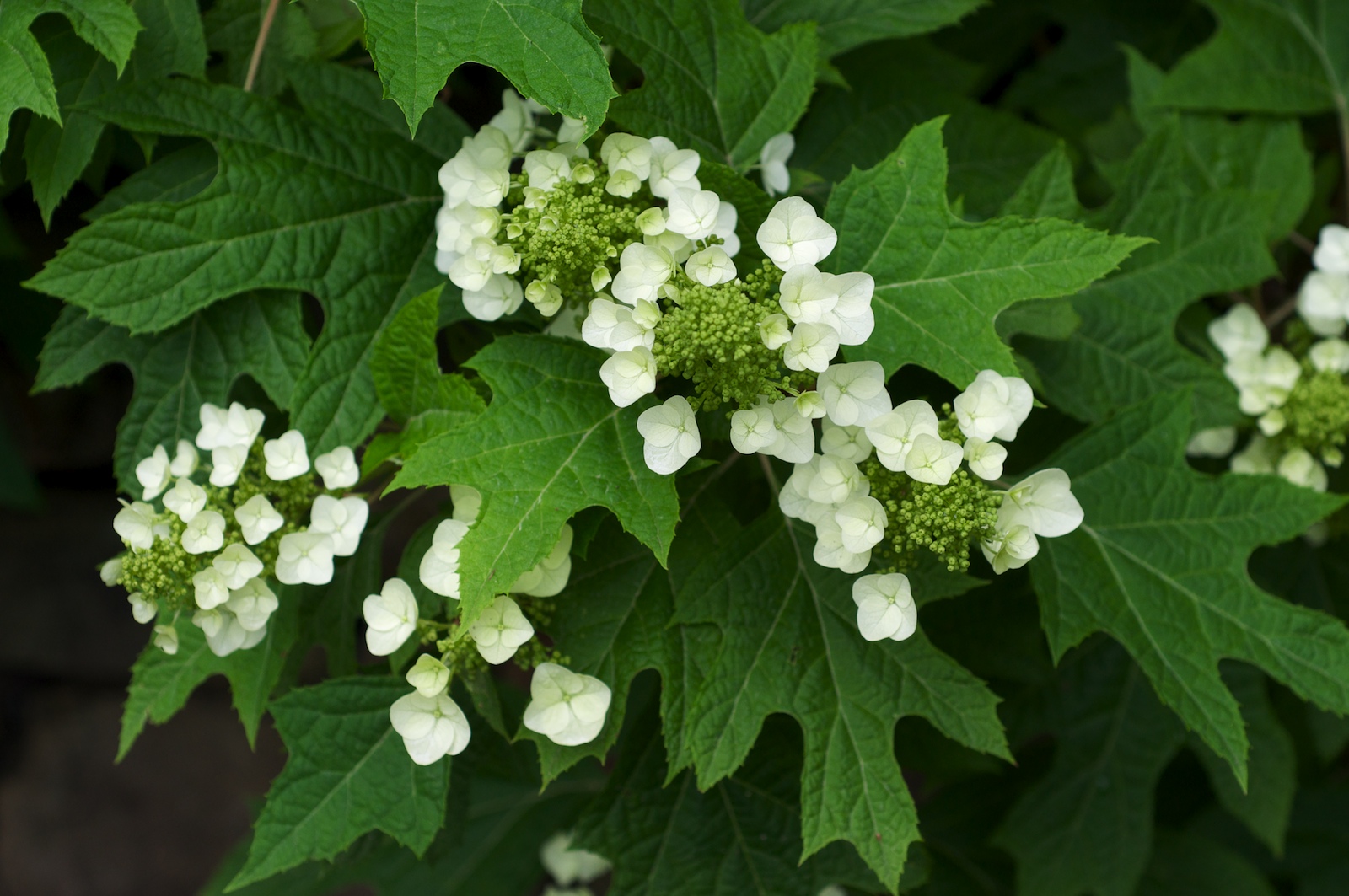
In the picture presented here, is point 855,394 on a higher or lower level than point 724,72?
lower

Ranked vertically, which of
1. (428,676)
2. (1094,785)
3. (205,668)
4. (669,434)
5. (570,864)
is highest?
(669,434)

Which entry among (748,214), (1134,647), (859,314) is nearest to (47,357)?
(748,214)

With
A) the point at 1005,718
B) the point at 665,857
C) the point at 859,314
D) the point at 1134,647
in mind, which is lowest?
the point at 1005,718

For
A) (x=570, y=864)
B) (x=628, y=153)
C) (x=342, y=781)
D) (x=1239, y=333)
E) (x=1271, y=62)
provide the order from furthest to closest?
(x=570, y=864) < (x=1271, y=62) < (x=1239, y=333) < (x=342, y=781) < (x=628, y=153)

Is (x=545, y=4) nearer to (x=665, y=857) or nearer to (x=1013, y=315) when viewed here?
(x=1013, y=315)

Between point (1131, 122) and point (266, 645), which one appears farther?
point (1131, 122)

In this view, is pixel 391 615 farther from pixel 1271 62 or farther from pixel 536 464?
pixel 1271 62

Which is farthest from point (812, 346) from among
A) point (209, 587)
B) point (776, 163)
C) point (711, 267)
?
point (209, 587)

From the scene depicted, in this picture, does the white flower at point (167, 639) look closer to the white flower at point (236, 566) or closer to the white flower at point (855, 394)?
the white flower at point (236, 566)
